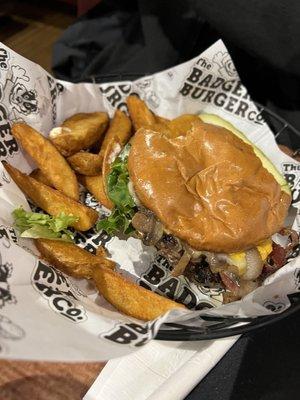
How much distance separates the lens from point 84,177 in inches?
82.8

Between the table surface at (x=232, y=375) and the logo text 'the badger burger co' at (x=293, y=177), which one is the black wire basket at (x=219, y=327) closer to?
the table surface at (x=232, y=375)

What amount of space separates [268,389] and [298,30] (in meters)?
1.55

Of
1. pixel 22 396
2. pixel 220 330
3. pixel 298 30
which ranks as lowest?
pixel 22 396

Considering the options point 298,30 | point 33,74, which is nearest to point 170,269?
point 33,74

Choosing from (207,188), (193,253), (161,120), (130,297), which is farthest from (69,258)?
(161,120)

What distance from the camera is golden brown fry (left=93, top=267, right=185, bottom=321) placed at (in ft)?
4.98

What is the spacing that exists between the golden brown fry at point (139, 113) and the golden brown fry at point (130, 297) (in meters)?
0.84

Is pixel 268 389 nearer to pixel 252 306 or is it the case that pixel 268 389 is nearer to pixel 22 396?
pixel 252 306

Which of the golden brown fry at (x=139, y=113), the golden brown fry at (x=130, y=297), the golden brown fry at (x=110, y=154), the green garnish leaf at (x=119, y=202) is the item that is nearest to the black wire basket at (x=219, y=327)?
the golden brown fry at (x=130, y=297)

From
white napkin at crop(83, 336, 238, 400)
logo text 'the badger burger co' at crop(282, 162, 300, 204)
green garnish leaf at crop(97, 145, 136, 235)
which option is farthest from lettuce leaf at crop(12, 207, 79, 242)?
logo text 'the badger burger co' at crop(282, 162, 300, 204)

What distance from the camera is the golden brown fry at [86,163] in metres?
2.01

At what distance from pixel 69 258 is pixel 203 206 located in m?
0.50

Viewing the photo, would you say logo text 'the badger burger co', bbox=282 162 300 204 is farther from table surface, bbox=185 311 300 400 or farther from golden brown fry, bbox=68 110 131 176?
golden brown fry, bbox=68 110 131 176

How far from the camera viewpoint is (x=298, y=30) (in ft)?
7.23
